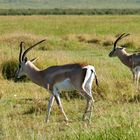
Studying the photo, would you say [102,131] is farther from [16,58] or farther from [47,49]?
[47,49]

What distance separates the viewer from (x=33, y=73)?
9.73m

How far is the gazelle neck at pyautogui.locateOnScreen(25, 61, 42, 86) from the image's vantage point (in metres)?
9.58

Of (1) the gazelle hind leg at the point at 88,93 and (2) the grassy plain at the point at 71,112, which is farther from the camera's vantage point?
(1) the gazelle hind leg at the point at 88,93

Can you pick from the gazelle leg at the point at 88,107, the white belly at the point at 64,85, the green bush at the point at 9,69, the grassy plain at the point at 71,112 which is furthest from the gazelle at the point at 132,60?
the white belly at the point at 64,85

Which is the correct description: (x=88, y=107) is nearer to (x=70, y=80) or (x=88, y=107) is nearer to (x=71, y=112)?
(x=70, y=80)

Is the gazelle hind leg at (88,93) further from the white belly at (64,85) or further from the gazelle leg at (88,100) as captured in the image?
the white belly at (64,85)

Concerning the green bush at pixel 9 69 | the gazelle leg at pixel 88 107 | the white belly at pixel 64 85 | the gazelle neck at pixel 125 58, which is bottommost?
the green bush at pixel 9 69

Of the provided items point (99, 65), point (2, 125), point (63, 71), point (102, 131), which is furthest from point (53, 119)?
point (99, 65)

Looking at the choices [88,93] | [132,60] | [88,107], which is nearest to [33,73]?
[88,93]

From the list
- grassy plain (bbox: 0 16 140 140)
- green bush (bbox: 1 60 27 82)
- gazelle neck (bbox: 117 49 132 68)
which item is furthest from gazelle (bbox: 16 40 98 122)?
gazelle neck (bbox: 117 49 132 68)

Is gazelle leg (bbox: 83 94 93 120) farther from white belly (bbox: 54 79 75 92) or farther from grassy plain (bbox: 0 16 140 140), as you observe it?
white belly (bbox: 54 79 75 92)

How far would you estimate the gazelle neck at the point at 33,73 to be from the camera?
31.4ft

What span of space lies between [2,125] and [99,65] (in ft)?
31.2

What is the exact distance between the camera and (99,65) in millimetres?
17156
